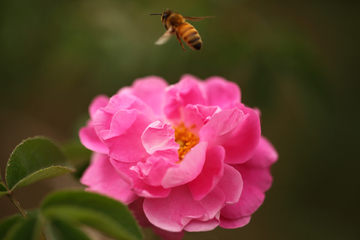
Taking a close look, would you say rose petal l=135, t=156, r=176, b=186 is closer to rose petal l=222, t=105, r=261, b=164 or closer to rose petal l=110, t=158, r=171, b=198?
rose petal l=110, t=158, r=171, b=198

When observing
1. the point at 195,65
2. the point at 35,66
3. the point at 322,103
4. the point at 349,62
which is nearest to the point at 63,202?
the point at 195,65

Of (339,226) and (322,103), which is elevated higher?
(322,103)

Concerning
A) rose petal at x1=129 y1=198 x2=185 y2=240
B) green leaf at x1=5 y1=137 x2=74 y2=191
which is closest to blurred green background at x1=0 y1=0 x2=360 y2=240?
green leaf at x1=5 y1=137 x2=74 y2=191

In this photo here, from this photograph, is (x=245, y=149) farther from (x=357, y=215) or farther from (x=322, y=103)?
(x=357, y=215)

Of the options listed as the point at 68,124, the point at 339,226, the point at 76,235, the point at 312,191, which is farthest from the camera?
the point at 68,124

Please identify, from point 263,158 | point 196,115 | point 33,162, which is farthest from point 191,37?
point 33,162

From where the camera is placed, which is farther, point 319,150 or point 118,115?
point 319,150
